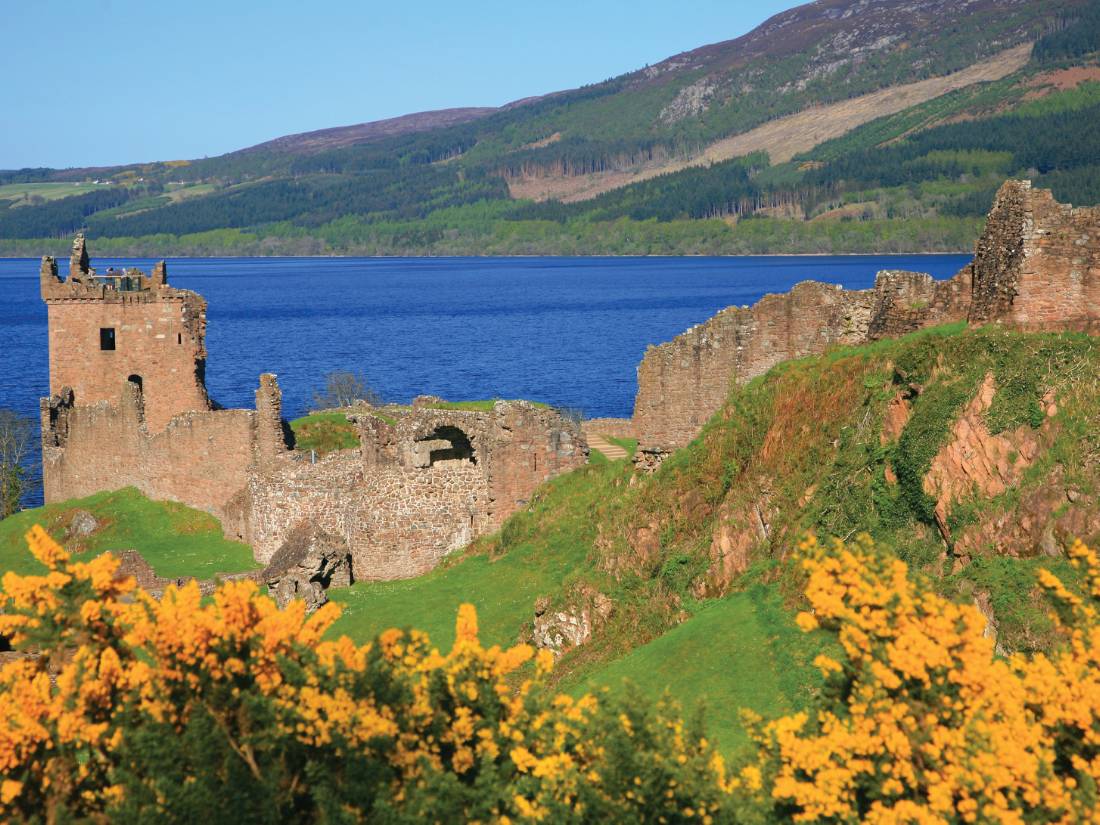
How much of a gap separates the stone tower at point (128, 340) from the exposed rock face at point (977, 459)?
32477 millimetres

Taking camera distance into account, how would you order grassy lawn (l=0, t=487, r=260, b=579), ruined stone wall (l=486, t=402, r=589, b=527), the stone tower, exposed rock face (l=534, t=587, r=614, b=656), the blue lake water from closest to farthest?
exposed rock face (l=534, t=587, r=614, b=656) → ruined stone wall (l=486, t=402, r=589, b=527) → grassy lawn (l=0, t=487, r=260, b=579) → the stone tower → the blue lake water

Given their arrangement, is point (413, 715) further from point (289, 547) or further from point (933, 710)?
point (289, 547)

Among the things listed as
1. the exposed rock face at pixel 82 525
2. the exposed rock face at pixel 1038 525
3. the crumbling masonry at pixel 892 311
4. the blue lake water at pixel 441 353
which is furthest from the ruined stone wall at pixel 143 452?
the exposed rock face at pixel 1038 525

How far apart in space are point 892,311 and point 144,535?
86.1 ft

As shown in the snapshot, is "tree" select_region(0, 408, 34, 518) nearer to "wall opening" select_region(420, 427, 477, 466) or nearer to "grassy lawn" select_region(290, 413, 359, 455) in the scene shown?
"grassy lawn" select_region(290, 413, 359, 455)

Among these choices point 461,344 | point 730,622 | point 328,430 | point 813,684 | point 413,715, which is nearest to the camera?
point 413,715

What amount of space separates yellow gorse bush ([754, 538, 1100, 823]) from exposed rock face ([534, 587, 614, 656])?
10.3 metres

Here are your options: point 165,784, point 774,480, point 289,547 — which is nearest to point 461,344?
point 289,547

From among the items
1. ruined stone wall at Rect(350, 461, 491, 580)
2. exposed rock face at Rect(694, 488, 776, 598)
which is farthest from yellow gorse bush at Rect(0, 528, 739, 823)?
ruined stone wall at Rect(350, 461, 491, 580)

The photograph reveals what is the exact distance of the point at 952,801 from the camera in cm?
1378

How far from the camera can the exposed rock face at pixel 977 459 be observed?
794 inches

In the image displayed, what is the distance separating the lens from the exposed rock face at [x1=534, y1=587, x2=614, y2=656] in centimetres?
2555

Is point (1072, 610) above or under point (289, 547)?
above

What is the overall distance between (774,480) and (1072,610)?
8.73 m
